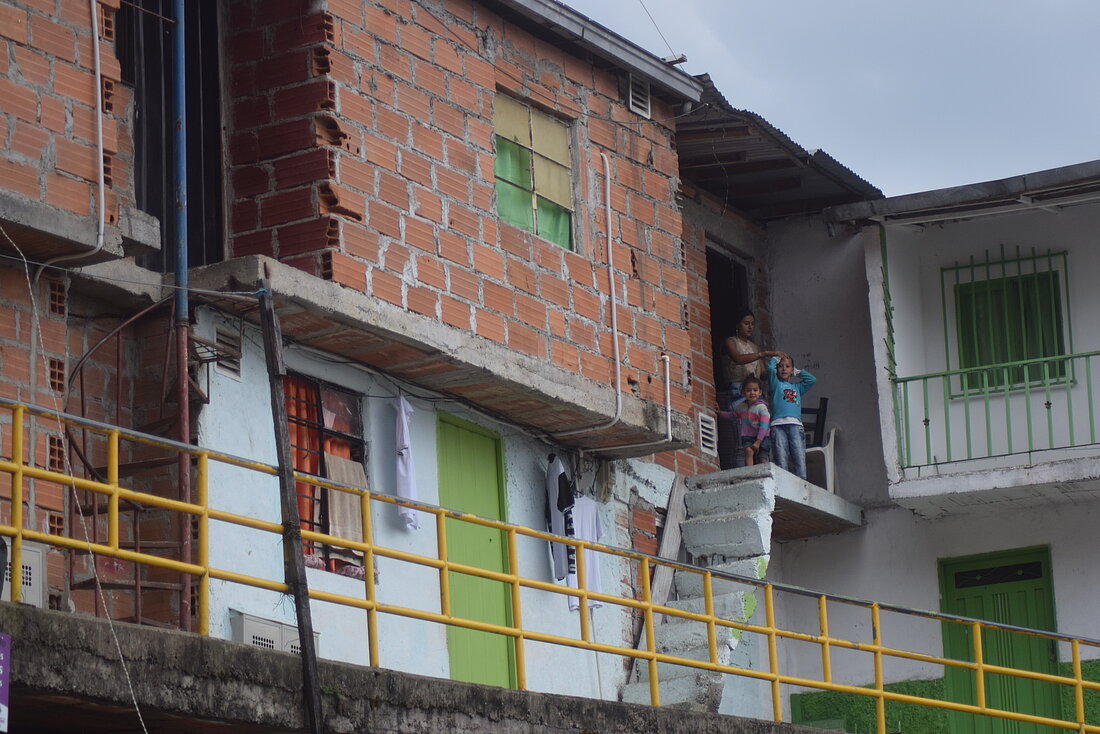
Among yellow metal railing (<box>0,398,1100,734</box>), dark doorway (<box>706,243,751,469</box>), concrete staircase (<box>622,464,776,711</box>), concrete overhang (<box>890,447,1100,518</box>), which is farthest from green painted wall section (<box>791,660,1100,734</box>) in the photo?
dark doorway (<box>706,243,751,469</box>)

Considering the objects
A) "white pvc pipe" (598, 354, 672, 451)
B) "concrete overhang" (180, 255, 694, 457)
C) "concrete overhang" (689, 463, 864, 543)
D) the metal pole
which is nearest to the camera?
the metal pole

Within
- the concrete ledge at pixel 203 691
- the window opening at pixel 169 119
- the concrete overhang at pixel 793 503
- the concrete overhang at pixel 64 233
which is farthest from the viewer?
the concrete overhang at pixel 793 503

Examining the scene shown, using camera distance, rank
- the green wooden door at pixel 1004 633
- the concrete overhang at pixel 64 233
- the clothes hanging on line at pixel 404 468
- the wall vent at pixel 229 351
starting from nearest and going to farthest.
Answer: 1. the concrete overhang at pixel 64 233
2. the wall vent at pixel 229 351
3. the clothes hanging on line at pixel 404 468
4. the green wooden door at pixel 1004 633

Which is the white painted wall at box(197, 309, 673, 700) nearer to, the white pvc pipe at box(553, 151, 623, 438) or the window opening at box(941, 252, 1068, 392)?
the white pvc pipe at box(553, 151, 623, 438)

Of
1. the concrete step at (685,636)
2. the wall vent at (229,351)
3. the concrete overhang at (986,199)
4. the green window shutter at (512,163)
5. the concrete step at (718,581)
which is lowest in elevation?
the concrete step at (685,636)

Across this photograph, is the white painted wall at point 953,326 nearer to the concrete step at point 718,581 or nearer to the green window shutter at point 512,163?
the concrete step at point 718,581

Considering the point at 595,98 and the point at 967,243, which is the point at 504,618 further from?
the point at 967,243

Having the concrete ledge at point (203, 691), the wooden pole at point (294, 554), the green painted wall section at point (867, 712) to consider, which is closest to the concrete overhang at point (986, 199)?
the green painted wall section at point (867, 712)

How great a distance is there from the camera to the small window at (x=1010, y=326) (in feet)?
63.9

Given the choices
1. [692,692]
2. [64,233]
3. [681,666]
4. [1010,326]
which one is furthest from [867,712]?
[64,233]

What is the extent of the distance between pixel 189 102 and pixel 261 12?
795 millimetres

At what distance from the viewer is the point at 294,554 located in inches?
435

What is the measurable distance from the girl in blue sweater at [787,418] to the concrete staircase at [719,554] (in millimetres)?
989

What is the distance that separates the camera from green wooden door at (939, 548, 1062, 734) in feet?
62.7
